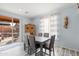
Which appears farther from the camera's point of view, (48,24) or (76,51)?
(48,24)

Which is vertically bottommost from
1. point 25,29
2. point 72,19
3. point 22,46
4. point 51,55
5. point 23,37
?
point 51,55

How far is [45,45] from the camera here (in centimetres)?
151

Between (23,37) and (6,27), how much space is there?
299mm

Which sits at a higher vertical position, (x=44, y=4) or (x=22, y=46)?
(x=44, y=4)

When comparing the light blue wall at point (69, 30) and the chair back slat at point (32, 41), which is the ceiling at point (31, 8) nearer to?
the light blue wall at point (69, 30)

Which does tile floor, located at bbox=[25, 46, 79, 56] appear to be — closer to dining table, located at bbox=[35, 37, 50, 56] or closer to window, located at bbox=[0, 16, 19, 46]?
dining table, located at bbox=[35, 37, 50, 56]

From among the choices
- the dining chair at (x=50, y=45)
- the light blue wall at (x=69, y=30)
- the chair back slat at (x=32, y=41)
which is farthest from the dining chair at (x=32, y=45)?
the light blue wall at (x=69, y=30)

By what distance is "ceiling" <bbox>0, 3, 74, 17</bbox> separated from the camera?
1.48 m

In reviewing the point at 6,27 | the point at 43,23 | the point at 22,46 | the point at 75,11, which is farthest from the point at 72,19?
the point at 6,27

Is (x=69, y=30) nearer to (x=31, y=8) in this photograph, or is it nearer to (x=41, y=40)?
(x=41, y=40)

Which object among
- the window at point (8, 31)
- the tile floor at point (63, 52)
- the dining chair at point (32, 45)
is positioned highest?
the window at point (8, 31)

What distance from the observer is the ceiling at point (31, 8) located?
4.85 feet

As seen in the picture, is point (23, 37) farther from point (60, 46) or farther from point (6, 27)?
point (60, 46)

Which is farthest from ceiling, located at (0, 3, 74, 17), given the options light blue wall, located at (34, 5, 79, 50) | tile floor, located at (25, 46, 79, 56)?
tile floor, located at (25, 46, 79, 56)
